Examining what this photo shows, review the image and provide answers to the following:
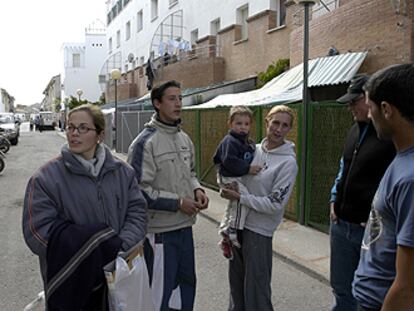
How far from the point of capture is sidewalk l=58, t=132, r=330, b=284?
5.41 m

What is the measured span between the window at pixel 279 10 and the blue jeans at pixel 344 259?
1550 centimetres

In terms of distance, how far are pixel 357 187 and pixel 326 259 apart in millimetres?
2914

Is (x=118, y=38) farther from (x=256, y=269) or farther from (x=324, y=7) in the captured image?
(x=256, y=269)

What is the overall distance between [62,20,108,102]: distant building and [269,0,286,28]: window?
54591mm

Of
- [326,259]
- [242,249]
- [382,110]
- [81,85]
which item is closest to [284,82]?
[326,259]

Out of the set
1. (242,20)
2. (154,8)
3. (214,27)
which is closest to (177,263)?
(242,20)

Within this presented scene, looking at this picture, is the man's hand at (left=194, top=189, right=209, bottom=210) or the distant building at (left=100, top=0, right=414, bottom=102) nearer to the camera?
the man's hand at (left=194, top=189, right=209, bottom=210)

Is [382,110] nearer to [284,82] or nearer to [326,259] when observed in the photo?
[326,259]

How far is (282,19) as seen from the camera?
57.9 ft

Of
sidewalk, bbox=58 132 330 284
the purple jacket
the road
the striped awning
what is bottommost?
the road

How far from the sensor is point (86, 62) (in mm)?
69625

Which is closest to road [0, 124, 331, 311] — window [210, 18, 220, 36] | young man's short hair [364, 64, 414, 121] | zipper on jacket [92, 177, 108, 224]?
zipper on jacket [92, 177, 108, 224]

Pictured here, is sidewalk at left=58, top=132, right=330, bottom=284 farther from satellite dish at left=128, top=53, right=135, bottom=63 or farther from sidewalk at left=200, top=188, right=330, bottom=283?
satellite dish at left=128, top=53, right=135, bottom=63

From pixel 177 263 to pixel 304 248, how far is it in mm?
3274
